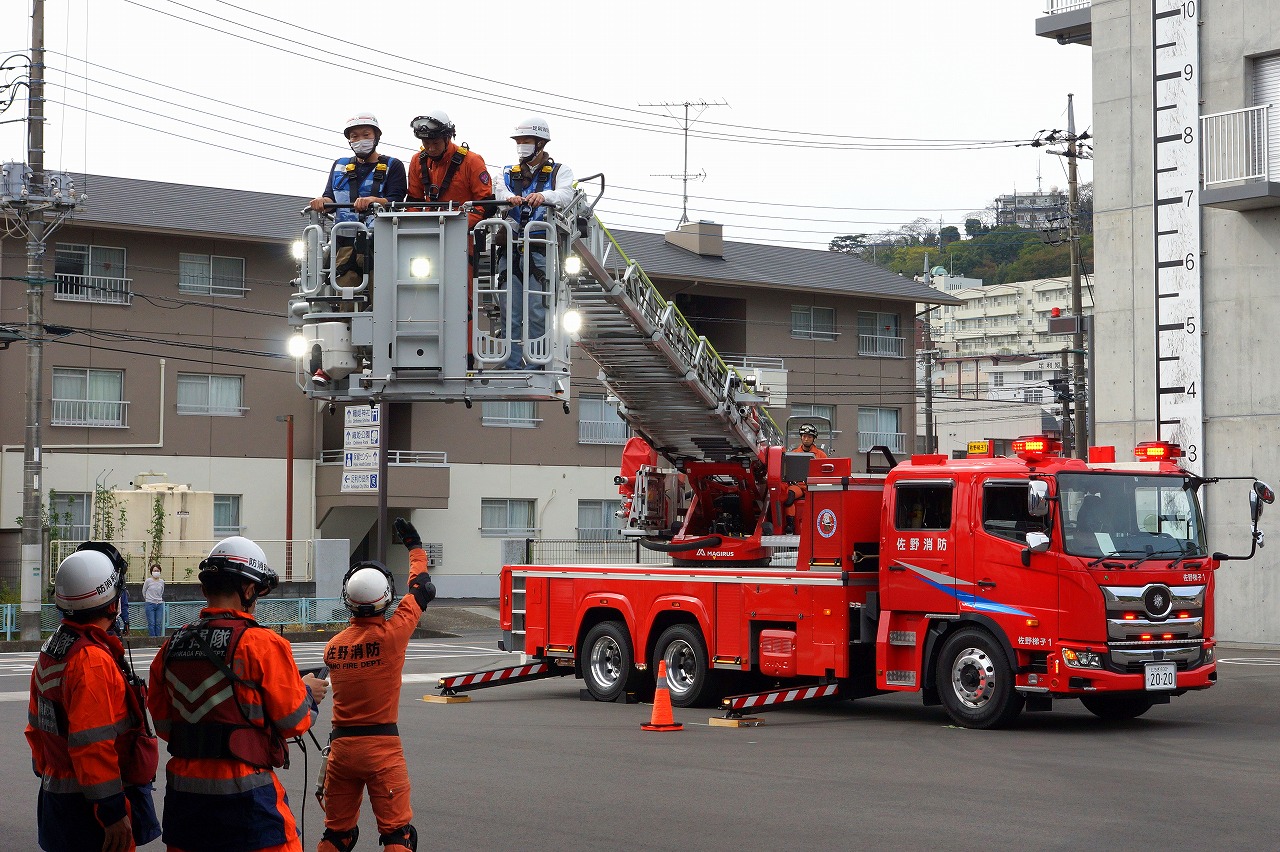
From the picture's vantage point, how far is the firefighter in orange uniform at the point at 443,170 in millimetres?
11891

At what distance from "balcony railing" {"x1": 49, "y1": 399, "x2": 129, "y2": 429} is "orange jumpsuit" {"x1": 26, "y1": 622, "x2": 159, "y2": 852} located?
3358 cm

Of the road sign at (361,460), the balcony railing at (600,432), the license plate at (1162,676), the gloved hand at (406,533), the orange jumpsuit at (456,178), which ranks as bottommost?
the license plate at (1162,676)

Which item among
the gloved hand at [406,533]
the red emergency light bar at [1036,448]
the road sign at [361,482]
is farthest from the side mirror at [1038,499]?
the road sign at [361,482]

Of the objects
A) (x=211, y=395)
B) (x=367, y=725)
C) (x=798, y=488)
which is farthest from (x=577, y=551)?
(x=367, y=725)

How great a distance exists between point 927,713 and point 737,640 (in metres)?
2.28

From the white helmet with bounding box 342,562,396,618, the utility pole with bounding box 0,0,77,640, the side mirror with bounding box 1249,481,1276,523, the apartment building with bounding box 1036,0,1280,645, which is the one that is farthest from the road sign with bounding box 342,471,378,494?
the white helmet with bounding box 342,562,396,618

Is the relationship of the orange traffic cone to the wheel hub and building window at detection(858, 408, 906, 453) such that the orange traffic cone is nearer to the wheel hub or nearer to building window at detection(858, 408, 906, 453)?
the wheel hub

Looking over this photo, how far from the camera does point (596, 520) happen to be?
45562 mm

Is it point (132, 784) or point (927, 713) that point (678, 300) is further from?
point (132, 784)

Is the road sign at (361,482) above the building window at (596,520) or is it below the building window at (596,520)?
above

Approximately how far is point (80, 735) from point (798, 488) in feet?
41.0

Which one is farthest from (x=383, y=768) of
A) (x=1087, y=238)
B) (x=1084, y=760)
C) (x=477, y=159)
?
(x=1087, y=238)

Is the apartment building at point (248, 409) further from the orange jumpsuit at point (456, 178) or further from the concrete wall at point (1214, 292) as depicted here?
the orange jumpsuit at point (456, 178)

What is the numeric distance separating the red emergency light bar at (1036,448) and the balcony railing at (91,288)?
2786 centimetres
